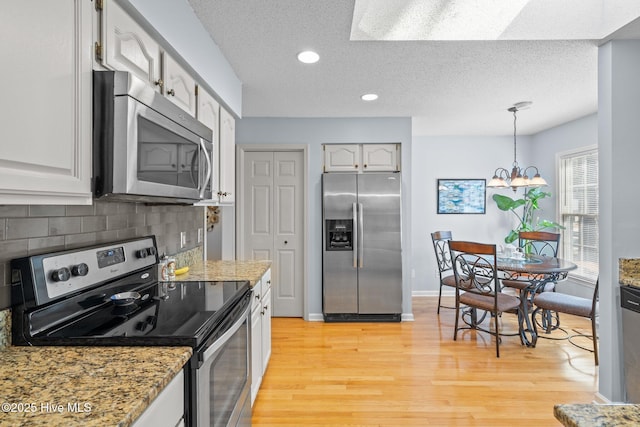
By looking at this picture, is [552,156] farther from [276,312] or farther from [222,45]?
[222,45]

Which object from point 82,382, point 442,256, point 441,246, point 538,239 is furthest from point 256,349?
point 538,239

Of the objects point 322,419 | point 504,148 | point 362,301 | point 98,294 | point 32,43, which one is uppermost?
point 504,148

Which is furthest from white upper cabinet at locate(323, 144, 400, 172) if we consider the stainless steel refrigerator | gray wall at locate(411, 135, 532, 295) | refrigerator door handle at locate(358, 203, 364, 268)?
gray wall at locate(411, 135, 532, 295)

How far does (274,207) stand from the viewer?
4188 millimetres

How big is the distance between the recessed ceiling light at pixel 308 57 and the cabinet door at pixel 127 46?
1135 millimetres

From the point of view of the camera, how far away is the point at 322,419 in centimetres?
216

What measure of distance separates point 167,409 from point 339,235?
313 cm

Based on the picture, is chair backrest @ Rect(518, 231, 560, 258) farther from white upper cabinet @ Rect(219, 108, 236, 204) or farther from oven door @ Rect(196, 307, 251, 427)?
oven door @ Rect(196, 307, 251, 427)

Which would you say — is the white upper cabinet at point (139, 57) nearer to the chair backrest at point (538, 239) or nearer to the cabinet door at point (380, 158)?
the cabinet door at point (380, 158)

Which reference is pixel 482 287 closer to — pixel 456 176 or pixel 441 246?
pixel 441 246

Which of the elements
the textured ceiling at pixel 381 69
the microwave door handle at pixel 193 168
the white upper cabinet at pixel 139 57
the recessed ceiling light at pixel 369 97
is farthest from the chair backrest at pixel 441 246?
the white upper cabinet at pixel 139 57

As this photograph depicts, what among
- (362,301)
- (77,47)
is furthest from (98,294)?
(362,301)

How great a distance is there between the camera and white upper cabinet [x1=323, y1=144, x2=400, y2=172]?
13.5ft

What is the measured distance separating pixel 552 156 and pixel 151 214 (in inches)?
197
